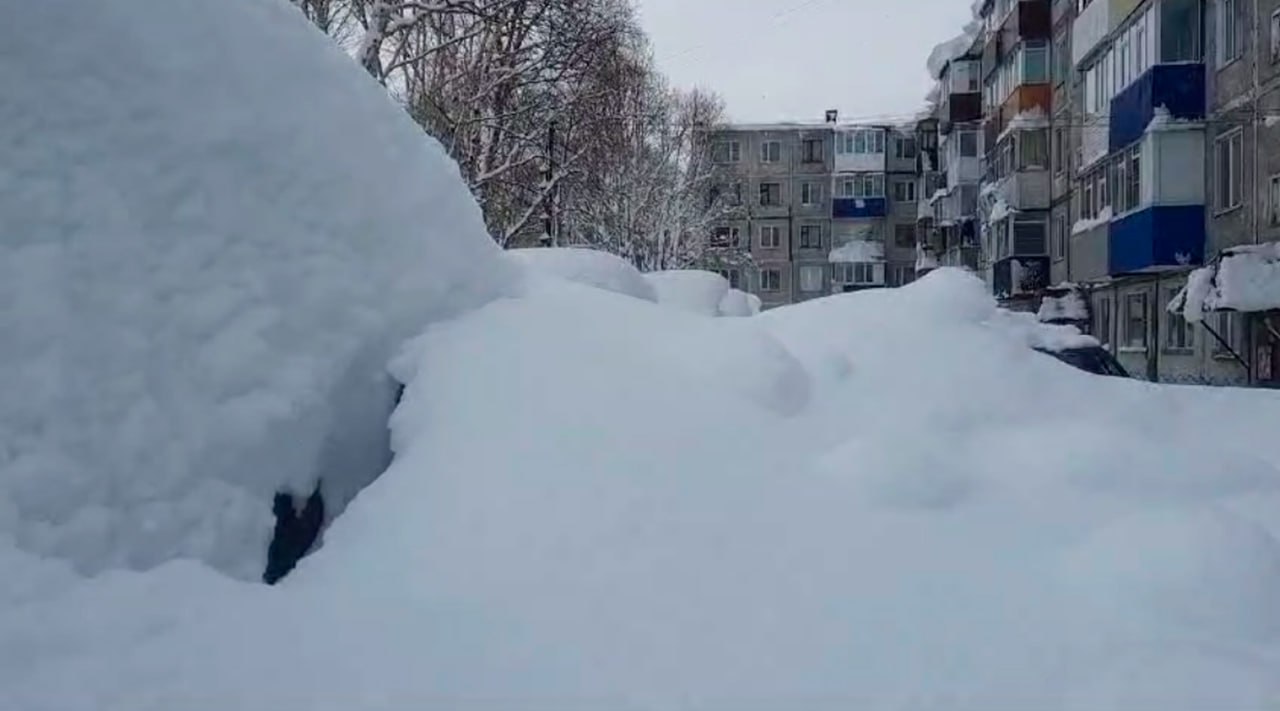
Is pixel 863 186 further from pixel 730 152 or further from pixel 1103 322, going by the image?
pixel 1103 322

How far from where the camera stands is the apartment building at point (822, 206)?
2410 inches

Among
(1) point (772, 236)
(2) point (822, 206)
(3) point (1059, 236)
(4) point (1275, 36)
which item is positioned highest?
(2) point (822, 206)

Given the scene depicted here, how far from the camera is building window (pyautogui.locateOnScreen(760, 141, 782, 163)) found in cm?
6291

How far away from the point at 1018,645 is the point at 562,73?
64.7 feet

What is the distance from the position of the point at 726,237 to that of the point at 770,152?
31.6ft

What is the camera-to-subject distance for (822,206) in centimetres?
Result: 6291

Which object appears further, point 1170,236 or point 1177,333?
point 1177,333

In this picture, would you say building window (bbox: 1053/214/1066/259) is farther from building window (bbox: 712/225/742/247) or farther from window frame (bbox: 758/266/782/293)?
window frame (bbox: 758/266/782/293)

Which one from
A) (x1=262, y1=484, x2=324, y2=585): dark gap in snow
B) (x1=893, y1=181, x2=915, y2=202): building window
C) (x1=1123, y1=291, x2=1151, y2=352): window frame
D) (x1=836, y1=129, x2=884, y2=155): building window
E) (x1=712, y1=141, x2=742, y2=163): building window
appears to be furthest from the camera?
(x1=893, y1=181, x2=915, y2=202): building window

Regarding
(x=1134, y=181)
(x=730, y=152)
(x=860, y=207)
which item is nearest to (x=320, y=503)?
(x=1134, y=181)

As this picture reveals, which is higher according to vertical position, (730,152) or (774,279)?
(730,152)

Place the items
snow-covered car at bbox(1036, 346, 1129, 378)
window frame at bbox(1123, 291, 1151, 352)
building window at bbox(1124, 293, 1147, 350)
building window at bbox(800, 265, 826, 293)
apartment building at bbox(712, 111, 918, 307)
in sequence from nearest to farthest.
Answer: snow-covered car at bbox(1036, 346, 1129, 378) → window frame at bbox(1123, 291, 1151, 352) → building window at bbox(1124, 293, 1147, 350) → apartment building at bbox(712, 111, 918, 307) → building window at bbox(800, 265, 826, 293)

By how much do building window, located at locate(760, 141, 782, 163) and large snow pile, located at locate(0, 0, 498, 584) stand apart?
60.0 meters

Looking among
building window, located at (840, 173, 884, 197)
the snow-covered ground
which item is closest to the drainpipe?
the snow-covered ground
